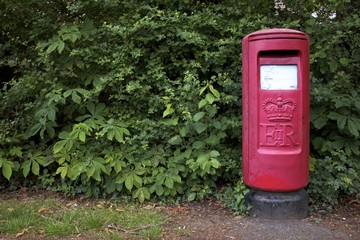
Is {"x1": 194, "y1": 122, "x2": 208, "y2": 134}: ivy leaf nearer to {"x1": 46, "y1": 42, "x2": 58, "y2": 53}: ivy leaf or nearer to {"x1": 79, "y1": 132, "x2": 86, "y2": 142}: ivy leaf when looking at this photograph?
{"x1": 79, "y1": 132, "x2": 86, "y2": 142}: ivy leaf

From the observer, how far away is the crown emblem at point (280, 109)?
3555 mm

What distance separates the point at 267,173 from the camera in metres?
3.65

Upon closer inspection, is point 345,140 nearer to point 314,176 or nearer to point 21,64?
point 314,176

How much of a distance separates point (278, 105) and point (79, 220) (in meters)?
2.09

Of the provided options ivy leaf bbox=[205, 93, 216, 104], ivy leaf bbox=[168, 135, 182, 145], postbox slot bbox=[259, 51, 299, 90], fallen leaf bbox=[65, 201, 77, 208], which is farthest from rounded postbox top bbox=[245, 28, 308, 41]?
fallen leaf bbox=[65, 201, 77, 208]

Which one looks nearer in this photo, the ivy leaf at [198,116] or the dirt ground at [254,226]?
the dirt ground at [254,226]

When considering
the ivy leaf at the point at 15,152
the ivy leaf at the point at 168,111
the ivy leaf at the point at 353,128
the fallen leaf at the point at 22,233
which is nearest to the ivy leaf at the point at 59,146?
the ivy leaf at the point at 15,152

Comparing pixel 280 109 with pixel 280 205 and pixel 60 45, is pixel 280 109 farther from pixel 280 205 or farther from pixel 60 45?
pixel 60 45

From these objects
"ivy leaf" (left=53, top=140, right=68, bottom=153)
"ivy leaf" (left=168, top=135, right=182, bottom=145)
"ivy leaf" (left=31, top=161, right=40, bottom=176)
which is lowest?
"ivy leaf" (left=31, top=161, right=40, bottom=176)

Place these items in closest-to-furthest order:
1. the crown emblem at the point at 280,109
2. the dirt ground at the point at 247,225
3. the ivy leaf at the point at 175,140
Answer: the dirt ground at the point at 247,225 < the crown emblem at the point at 280,109 < the ivy leaf at the point at 175,140

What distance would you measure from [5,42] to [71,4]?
1.15 m

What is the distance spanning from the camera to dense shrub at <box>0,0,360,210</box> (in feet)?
13.7

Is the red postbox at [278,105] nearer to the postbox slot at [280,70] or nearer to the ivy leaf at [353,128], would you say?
the postbox slot at [280,70]

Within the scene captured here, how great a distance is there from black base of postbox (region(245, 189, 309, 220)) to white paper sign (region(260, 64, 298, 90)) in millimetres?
997
